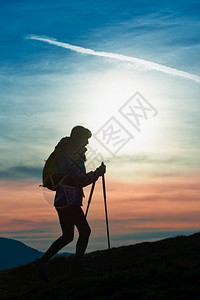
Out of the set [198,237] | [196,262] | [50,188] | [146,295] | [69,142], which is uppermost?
[69,142]

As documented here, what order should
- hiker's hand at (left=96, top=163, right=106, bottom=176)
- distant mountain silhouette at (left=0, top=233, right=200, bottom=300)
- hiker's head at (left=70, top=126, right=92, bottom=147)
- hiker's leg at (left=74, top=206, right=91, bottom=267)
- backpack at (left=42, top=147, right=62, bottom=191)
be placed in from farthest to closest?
hiker's hand at (left=96, top=163, right=106, bottom=176) < hiker's head at (left=70, top=126, right=92, bottom=147) < hiker's leg at (left=74, top=206, right=91, bottom=267) < backpack at (left=42, top=147, right=62, bottom=191) < distant mountain silhouette at (left=0, top=233, right=200, bottom=300)

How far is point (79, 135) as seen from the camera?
12.4 m

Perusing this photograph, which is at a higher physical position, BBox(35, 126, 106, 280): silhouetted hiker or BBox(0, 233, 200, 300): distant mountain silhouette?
BBox(35, 126, 106, 280): silhouetted hiker

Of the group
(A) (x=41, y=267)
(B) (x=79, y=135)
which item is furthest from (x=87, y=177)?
(A) (x=41, y=267)

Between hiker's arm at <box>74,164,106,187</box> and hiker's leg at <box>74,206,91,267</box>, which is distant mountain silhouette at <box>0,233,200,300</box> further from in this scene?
hiker's arm at <box>74,164,106,187</box>

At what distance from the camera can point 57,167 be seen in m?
12.0

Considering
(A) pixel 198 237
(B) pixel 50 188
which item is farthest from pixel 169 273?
(A) pixel 198 237

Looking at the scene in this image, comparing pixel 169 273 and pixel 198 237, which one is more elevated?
pixel 198 237

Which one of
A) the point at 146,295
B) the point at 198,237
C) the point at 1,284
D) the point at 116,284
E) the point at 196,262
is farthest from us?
the point at 198,237

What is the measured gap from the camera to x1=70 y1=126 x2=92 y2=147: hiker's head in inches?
487

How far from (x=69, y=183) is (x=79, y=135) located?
54.3 inches

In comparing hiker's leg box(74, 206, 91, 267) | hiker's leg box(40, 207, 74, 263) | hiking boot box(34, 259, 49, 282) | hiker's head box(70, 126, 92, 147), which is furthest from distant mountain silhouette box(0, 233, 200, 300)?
hiker's head box(70, 126, 92, 147)

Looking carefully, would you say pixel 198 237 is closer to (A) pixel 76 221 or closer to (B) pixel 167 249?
(B) pixel 167 249

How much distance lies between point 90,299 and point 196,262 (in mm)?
3415
